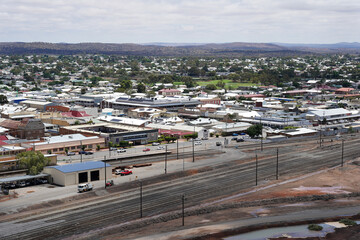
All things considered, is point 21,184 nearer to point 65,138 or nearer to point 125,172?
point 125,172

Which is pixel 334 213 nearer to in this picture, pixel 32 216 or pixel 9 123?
pixel 32 216

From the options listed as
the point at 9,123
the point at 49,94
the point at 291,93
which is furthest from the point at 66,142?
the point at 291,93

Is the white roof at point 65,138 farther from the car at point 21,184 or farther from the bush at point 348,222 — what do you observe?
the bush at point 348,222

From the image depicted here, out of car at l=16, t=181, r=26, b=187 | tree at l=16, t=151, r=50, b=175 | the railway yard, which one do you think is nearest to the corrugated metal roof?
tree at l=16, t=151, r=50, b=175

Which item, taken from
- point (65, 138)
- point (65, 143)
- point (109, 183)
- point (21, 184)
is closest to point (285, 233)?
point (109, 183)

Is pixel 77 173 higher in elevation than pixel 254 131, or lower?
lower
